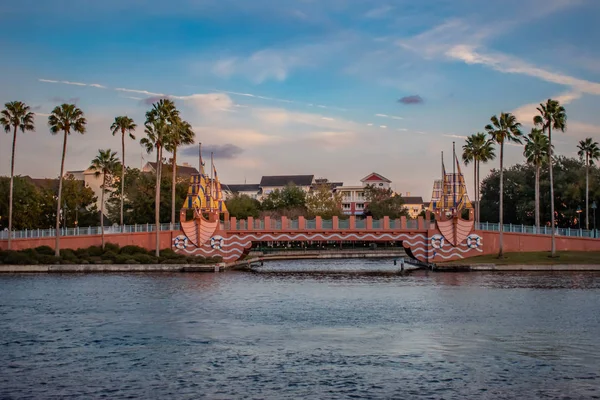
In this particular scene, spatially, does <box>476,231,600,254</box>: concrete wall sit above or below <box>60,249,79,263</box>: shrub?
above

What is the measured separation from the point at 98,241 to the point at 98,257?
22.1 ft

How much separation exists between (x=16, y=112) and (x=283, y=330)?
5878 centimetres

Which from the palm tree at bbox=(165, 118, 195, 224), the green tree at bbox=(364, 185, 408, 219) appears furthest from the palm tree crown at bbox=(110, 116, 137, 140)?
the green tree at bbox=(364, 185, 408, 219)

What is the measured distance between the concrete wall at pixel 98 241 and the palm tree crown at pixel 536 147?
43152mm

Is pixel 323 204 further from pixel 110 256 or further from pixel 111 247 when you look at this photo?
pixel 110 256

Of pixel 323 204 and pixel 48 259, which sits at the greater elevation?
pixel 323 204

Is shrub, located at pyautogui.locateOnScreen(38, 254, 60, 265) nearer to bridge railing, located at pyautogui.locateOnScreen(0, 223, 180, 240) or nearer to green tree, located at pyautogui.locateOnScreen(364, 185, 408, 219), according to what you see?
bridge railing, located at pyautogui.locateOnScreen(0, 223, 180, 240)

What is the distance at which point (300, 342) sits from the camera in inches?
1356

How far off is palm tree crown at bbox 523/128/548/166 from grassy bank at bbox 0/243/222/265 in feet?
128

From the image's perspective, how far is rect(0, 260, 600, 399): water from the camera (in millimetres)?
25703

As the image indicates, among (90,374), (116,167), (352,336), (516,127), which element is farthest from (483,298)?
(116,167)

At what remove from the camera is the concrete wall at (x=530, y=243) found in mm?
90438

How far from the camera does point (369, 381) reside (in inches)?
1040

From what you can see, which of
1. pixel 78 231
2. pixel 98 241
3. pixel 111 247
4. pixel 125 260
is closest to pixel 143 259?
pixel 125 260
